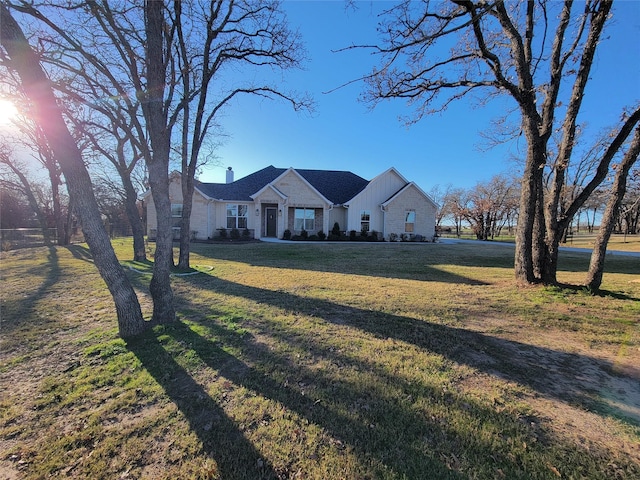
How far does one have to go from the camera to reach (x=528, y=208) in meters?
6.75

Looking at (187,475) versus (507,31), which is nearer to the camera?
(187,475)

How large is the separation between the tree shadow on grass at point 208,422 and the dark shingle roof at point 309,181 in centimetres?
1820

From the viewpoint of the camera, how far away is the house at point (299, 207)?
2008 cm

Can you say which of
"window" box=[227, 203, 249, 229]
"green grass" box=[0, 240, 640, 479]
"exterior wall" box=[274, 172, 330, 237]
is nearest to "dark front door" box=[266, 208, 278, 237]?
"exterior wall" box=[274, 172, 330, 237]

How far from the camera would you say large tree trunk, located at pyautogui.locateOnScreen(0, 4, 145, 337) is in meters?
3.26

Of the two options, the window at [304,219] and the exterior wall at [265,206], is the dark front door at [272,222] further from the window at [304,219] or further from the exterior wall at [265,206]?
the window at [304,219]

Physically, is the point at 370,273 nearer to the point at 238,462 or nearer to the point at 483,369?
the point at 483,369

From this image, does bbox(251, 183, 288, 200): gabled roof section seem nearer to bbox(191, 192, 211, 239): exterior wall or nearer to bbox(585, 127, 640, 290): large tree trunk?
bbox(191, 192, 211, 239): exterior wall

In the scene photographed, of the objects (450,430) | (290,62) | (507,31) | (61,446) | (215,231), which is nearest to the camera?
(61,446)

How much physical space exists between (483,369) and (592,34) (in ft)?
25.2

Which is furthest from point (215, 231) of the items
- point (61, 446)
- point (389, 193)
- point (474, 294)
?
point (61, 446)

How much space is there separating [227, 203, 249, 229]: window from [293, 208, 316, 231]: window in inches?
148

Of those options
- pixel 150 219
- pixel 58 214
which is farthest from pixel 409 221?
pixel 58 214

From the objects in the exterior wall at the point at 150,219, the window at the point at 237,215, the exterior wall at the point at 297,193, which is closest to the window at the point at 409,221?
the exterior wall at the point at 297,193
